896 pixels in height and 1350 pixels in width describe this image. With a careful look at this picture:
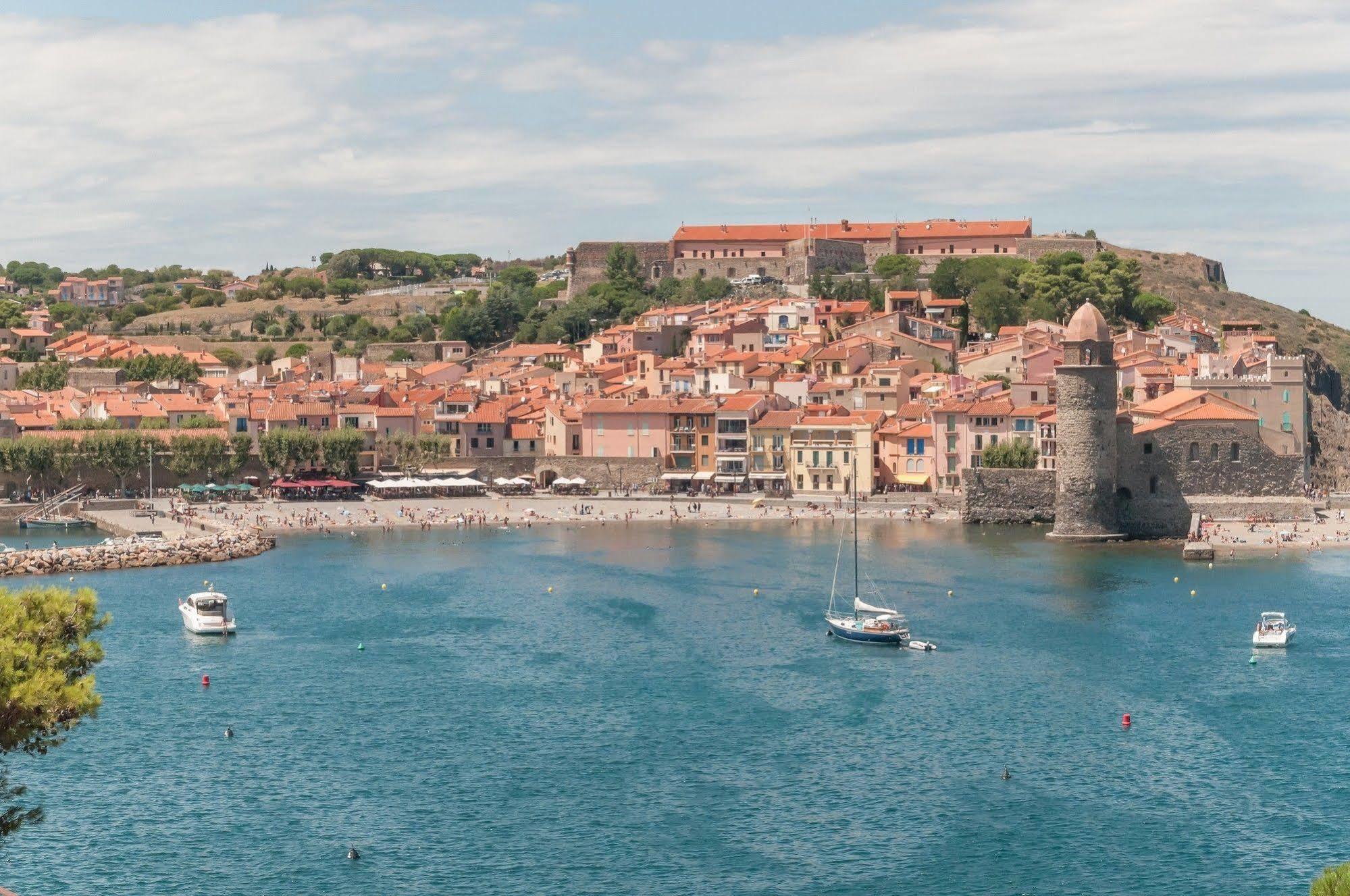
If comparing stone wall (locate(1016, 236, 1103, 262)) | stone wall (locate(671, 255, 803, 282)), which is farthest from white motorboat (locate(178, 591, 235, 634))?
stone wall (locate(671, 255, 803, 282))

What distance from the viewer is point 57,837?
846 inches

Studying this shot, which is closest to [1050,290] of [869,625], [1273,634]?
[1273,634]

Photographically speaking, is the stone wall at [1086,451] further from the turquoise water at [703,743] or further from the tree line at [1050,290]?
the tree line at [1050,290]

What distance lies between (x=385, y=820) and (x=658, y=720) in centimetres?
595

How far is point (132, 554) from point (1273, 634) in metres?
28.0

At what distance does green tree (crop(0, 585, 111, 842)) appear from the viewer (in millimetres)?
12930

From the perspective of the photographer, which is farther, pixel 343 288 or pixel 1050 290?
pixel 343 288

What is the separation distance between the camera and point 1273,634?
3238cm

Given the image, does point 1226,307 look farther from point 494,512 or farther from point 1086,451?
point 494,512

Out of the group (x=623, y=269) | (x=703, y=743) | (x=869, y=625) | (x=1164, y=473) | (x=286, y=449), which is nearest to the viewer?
(x=703, y=743)

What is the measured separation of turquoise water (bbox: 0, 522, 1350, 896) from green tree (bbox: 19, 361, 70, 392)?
40432 mm

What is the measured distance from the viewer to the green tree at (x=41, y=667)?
42.4 ft

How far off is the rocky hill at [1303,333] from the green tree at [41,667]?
165ft

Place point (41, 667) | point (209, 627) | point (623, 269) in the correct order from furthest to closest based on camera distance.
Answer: point (623, 269), point (209, 627), point (41, 667)
